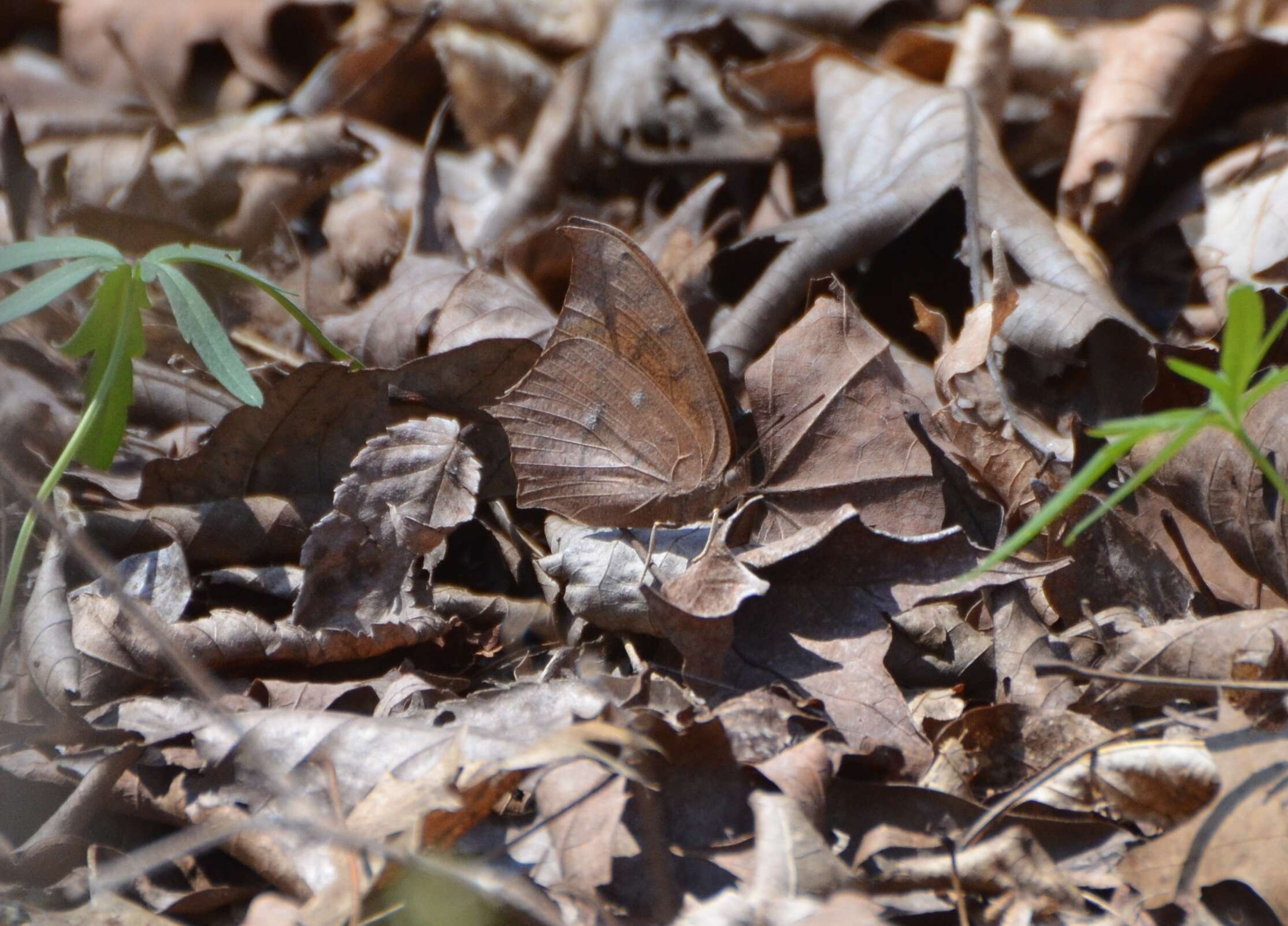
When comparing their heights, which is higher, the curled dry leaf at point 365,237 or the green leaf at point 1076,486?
the green leaf at point 1076,486

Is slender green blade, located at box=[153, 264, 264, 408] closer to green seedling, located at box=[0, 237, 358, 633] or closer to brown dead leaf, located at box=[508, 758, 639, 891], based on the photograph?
green seedling, located at box=[0, 237, 358, 633]

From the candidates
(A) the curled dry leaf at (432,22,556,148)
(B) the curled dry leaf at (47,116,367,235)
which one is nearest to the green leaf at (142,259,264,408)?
(B) the curled dry leaf at (47,116,367,235)

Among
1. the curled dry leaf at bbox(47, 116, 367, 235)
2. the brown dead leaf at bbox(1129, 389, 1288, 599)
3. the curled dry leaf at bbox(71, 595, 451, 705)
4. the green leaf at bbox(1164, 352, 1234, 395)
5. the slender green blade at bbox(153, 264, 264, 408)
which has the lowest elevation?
the curled dry leaf at bbox(71, 595, 451, 705)

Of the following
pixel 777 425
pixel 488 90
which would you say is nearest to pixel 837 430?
pixel 777 425

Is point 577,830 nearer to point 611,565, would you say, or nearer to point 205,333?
point 611,565

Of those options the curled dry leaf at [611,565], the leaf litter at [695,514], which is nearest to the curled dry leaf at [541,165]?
the leaf litter at [695,514]

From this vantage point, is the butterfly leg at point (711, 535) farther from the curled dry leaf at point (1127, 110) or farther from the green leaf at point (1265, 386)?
the curled dry leaf at point (1127, 110)
